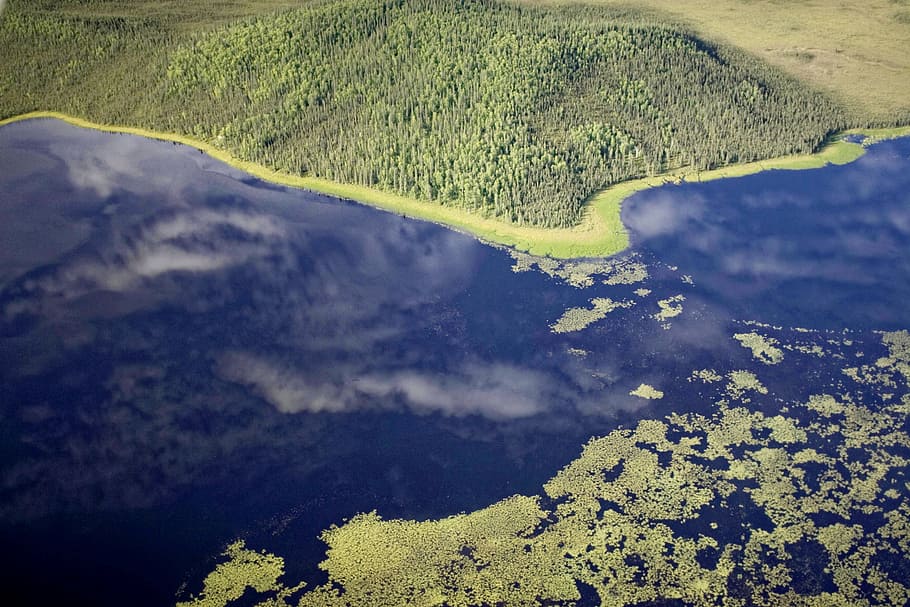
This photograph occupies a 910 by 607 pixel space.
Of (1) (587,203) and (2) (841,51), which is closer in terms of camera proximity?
(1) (587,203)

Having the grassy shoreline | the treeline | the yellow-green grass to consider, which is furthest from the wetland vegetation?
the yellow-green grass

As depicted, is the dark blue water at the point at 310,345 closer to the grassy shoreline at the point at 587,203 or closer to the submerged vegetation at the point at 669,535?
the submerged vegetation at the point at 669,535

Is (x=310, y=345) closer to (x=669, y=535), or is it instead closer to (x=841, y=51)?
(x=669, y=535)

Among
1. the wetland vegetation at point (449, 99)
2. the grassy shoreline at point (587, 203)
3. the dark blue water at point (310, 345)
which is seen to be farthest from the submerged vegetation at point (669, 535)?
the wetland vegetation at point (449, 99)

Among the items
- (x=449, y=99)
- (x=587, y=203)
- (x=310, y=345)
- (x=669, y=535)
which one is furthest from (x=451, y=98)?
(x=669, y=535)

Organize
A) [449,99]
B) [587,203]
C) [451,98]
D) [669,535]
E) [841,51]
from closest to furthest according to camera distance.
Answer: [669,535]
[587,203]
[449,99]
[451,98]
[841,51]

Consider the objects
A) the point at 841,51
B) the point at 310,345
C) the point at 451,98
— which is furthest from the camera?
the point at 841,51
